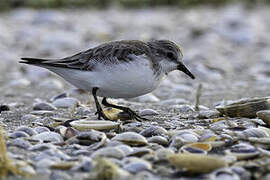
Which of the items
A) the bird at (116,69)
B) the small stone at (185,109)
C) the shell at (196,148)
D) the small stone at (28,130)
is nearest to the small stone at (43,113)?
the bird at (116,69)

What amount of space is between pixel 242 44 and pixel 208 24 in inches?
71.1

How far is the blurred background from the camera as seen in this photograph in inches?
277

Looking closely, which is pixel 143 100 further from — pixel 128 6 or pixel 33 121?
pixel 128 6

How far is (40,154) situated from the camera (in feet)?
11.5

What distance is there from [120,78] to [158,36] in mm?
6589

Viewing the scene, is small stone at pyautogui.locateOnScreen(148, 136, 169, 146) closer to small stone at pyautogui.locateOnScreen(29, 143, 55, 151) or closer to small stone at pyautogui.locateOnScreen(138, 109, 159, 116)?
small stone at pyautogui.locateOnScreen(29, 143, 55, 151)

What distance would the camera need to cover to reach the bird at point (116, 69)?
181 inches

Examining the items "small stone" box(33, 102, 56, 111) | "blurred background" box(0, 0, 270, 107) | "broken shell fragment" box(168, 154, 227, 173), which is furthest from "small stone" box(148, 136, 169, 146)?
"blurred background" box(0, 0, 270, 107)

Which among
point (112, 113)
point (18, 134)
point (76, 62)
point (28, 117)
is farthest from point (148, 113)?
point (18, 134)

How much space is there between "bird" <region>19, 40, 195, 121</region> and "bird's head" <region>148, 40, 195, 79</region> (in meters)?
0.01

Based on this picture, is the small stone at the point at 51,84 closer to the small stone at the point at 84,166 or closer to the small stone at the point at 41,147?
the small stone at the point at 41,147

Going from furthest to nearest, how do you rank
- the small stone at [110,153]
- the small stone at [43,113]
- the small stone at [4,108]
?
the small stone at [4,108], the small stone at [43,113], the small stone at [110,153]

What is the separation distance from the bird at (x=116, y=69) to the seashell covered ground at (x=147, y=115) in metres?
0.28

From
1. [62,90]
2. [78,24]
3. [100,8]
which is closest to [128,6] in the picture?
[100,8]
